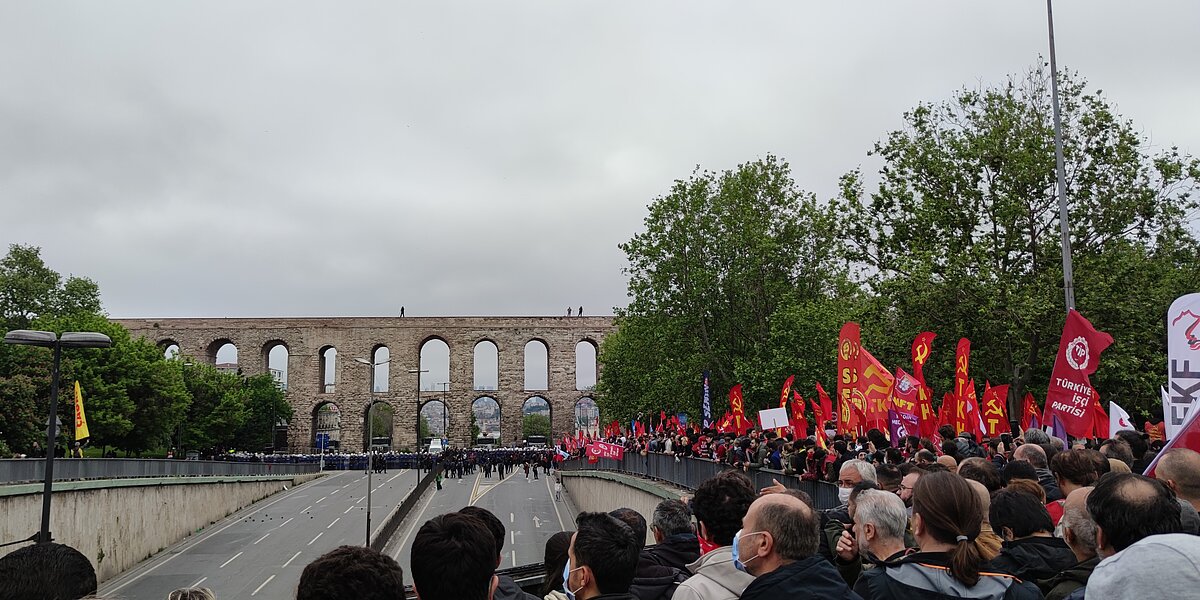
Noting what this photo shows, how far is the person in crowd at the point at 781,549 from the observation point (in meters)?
3.16

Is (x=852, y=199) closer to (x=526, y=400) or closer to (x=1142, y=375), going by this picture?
(x=1142, y=375)

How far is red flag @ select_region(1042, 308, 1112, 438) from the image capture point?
35.9ft

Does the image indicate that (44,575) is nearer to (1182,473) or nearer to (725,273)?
(1182,473)

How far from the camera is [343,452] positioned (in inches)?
3231

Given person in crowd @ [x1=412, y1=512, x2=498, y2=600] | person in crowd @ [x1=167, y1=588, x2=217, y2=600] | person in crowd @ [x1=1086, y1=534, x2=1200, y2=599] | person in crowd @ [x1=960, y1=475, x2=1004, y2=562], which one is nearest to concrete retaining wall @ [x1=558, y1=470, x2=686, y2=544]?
person in crowd @ [x1=960, y1=475, x2=1004, y2=562]

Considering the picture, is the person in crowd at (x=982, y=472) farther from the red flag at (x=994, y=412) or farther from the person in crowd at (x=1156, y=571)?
the red flag at (x=994, y=412)

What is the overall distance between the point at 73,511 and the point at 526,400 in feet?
197

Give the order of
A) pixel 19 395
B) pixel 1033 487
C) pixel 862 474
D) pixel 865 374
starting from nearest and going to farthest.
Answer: pixel 1033 487, pixel 862 474, pixel 865 374, pixel 19 395

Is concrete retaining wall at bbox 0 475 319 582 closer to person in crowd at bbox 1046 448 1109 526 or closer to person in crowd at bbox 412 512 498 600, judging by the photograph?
person in crowd at bbox 412 512 498 600

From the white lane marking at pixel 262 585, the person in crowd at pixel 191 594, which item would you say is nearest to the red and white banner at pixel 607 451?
the white lane marking at pixel 262 585

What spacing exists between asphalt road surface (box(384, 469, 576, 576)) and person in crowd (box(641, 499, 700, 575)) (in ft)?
65.2

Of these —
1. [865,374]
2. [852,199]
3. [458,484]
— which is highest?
[852,199]

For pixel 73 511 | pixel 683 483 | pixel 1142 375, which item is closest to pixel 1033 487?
pixel 683 483

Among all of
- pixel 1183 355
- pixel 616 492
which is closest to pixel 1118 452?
pixel 1183 355
